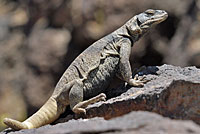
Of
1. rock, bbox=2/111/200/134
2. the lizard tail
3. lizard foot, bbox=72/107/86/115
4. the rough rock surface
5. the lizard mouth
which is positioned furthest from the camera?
the lizard mouth

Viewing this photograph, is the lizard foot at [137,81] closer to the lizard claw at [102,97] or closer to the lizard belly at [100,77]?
the lizard belly at [100,77]

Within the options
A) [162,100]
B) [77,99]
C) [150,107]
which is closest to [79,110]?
[77,99]

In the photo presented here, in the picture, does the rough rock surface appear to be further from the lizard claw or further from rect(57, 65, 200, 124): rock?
the lizard claw

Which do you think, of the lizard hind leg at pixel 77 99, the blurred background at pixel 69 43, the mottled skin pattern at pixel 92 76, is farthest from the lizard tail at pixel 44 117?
the blurred background at pixel 69 43

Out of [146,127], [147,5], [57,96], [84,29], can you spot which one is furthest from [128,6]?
[146,127]

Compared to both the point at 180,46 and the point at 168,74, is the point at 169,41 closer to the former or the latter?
the point at 180,46

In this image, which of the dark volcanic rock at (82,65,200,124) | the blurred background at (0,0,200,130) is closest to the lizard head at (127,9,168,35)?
the dark volcanic rock at (82,65,200,124)

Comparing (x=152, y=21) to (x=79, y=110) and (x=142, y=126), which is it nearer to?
(x=79, y=110)

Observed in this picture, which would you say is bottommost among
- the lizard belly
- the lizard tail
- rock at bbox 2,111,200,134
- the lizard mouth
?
the lizard tail
